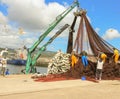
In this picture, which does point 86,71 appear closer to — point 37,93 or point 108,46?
point 108,46

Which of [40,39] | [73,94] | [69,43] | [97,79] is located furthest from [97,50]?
[40,39]

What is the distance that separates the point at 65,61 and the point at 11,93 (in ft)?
31.2

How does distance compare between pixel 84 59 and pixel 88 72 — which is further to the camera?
pixel 88 72

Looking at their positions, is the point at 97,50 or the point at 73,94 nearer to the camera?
the point at 73,94

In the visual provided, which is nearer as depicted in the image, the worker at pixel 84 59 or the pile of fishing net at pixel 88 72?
the worker at pixel 84 59

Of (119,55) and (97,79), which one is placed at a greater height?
(119,55)

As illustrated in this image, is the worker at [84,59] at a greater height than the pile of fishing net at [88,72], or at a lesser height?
greater

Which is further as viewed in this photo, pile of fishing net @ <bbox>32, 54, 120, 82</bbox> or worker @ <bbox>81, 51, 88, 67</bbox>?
pile of fishing net @ <bbox>32, 54, 120, 82</bbox>

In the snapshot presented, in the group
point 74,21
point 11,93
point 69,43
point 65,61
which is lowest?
point 11,93

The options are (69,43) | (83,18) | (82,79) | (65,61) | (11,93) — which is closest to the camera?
(11,93)

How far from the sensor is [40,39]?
1542 inches

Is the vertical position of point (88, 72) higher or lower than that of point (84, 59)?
lower

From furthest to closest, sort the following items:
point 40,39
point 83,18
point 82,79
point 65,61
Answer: point 40,39, point 83,18, point 65,61, point 82,79

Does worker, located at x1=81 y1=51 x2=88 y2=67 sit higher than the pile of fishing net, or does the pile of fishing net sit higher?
worker, located at x1=81 y1=51 x2=88 y2=67
